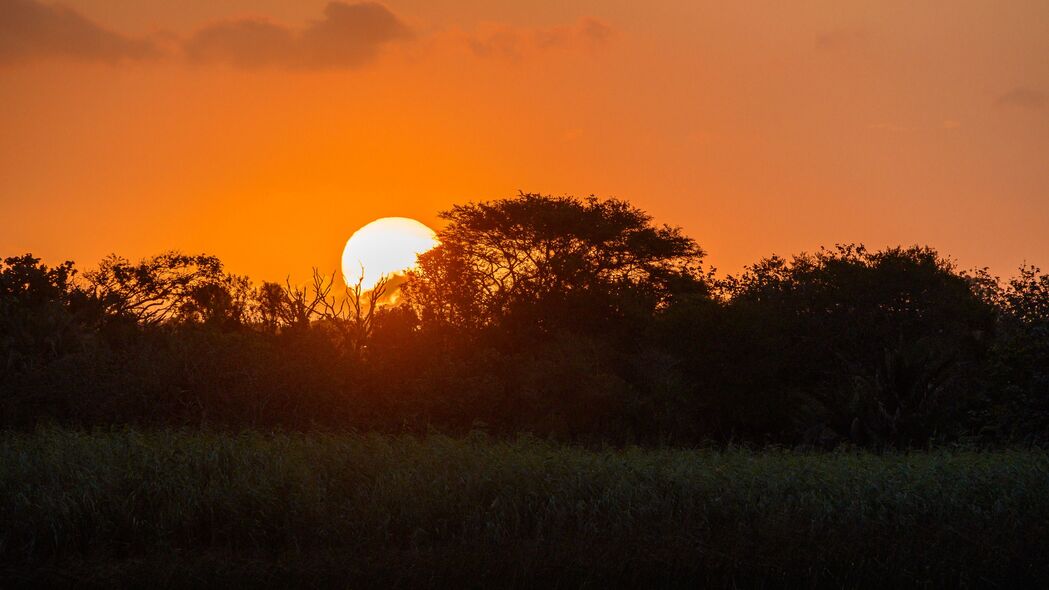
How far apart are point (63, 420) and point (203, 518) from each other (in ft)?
68.1

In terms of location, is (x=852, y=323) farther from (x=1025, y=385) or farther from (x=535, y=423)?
(x=1025, y=385)

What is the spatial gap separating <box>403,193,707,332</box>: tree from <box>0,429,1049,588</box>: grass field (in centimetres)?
2592

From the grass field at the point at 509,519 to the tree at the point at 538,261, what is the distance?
25924mm

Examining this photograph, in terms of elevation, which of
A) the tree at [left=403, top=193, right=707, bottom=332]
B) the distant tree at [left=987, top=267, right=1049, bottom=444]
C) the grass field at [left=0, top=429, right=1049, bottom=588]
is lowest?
the grass field at [left=0, top=429, right=1049, bottom=588]

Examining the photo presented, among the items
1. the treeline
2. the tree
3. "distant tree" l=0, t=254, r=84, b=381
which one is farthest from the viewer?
the tree

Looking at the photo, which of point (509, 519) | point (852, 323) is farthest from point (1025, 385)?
point (852, 323)

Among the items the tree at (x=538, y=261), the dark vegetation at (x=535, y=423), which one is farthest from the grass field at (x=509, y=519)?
the tree at (x=538, y=261)

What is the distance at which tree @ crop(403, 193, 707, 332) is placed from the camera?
46438 millimetres

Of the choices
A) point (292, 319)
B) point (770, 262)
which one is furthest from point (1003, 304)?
point (292, 319)

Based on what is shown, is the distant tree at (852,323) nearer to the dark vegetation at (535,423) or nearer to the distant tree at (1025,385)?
the dark vegetation at (535,423)

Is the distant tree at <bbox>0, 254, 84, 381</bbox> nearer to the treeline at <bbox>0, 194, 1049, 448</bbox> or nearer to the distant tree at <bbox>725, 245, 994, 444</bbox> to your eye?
the treeline at <bbox>0, 194, 1049, 448</bbox>

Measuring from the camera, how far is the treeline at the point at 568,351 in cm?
3139

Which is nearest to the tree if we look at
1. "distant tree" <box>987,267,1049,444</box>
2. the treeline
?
the treeline

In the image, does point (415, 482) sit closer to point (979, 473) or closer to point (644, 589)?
point (644, 589)
